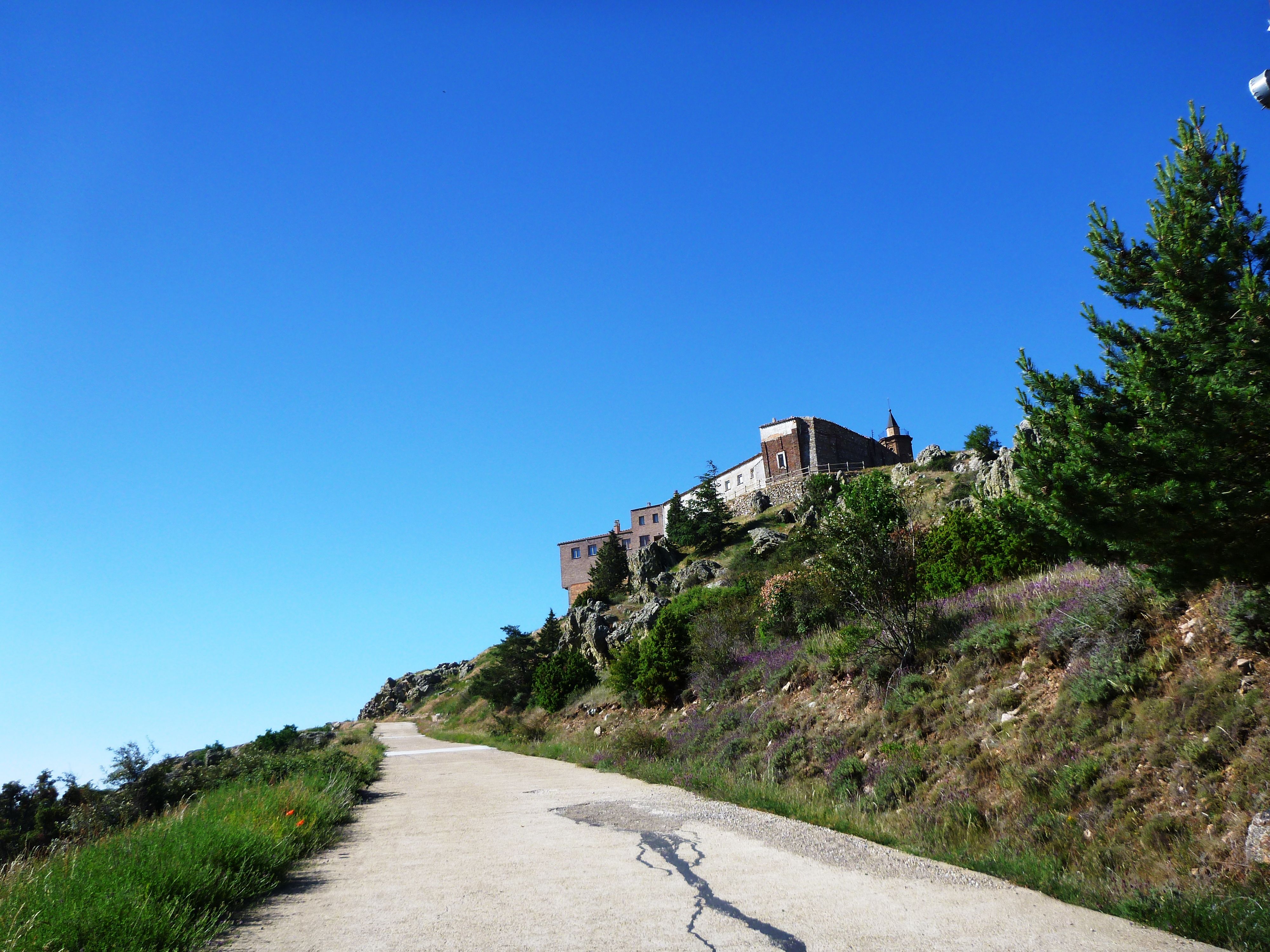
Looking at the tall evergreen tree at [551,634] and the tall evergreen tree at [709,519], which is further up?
the tall evergreen tree at [709,519]

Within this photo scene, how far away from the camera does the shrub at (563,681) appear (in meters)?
35.8

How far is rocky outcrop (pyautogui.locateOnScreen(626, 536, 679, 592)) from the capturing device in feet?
199

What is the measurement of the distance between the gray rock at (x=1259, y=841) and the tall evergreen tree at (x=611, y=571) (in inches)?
2355

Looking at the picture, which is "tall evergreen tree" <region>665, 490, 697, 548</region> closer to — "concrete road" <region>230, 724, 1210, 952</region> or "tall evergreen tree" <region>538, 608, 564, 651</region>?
"tall evergreen tree" <region>538, 608, 564, 651</region>

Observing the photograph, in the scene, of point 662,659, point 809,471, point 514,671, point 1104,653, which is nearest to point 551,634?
point 514,671

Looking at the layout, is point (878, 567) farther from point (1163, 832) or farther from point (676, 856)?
point (676, 856)

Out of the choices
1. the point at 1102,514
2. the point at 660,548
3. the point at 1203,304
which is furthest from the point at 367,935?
the point at 660,548

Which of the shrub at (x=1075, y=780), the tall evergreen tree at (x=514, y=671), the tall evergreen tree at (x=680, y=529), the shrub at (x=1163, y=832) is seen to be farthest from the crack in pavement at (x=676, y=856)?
the tall evergreen tree at (x=680, y=529)

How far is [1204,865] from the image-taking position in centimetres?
648

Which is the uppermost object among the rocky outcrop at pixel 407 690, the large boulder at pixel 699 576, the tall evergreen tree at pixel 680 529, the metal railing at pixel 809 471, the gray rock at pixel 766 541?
the metal railing at pixel 809 471

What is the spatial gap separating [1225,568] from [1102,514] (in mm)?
1227

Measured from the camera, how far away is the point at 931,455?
58531 mm

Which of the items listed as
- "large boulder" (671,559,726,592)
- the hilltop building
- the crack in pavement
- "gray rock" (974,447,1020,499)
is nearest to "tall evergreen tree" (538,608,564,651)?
"large boulder" (671,559,726,592)

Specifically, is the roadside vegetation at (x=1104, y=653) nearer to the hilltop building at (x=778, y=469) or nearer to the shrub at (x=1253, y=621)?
the shrub at (x=1253, y=621)
